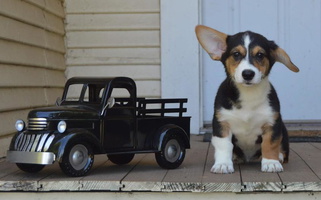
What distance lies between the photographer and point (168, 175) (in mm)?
3424

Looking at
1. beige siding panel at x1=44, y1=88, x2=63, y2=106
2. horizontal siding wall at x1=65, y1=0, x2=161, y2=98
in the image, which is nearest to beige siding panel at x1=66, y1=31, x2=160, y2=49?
horizontal siding wall at x1=65, y1=0, x2=161, y2=98

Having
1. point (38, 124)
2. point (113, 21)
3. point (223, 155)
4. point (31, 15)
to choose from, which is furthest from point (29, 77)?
point (223, 155)

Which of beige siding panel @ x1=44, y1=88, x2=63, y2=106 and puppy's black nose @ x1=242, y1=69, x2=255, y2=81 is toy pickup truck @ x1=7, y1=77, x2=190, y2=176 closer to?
puppy's black nose @ x1=242, y1=69, x2=255, y2=81

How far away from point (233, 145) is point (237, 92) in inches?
14.1

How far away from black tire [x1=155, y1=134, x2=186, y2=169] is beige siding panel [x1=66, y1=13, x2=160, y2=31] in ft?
8.05

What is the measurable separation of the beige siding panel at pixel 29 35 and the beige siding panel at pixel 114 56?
0.16 meters

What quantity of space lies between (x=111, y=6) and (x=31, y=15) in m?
1.08

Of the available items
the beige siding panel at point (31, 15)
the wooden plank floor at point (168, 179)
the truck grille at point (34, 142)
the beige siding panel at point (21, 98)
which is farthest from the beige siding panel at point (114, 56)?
the truck grille at point (34, 142)

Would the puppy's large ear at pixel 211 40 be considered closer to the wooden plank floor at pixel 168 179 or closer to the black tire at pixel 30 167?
the wooden plank floor at pixel 168 179

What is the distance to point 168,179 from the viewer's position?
3281 mm

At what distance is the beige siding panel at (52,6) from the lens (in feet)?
17.6

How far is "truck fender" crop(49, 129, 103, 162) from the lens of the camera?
320 centimetres

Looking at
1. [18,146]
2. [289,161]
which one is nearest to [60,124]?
[18,146]

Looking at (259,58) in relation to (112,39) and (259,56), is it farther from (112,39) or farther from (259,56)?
(112,39)
